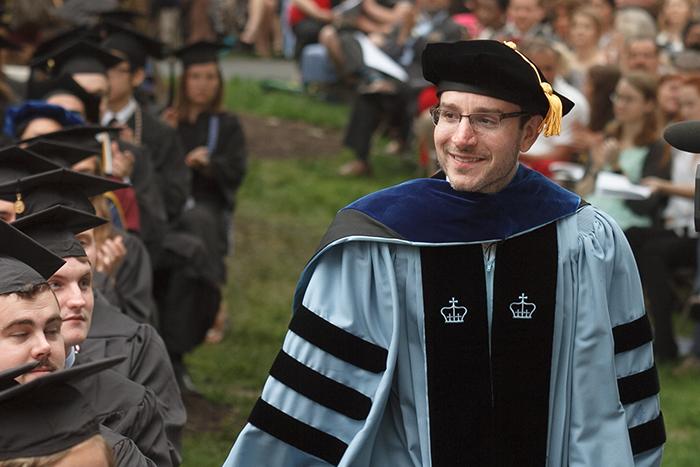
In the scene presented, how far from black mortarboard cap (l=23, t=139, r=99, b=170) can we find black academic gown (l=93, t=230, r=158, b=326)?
2.03 ft

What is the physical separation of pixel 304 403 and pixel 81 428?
1202 mm

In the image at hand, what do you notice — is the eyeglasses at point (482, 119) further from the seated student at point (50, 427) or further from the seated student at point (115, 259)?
the seated student at point (115, 259)

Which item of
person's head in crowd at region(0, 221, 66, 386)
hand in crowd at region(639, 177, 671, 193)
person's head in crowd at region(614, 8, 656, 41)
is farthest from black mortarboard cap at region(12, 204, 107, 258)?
person's head in crowd at region(614, 8, 656, 41)

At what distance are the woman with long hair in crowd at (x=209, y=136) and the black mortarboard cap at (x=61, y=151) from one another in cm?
357

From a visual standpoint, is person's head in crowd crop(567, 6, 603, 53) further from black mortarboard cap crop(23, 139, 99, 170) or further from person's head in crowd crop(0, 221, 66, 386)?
person's head in crowd crop(0, 221, 66, 386)

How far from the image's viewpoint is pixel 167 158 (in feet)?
31.1

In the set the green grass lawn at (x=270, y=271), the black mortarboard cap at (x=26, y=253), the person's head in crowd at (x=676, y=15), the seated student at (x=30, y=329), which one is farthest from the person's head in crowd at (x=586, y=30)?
the seated student at (x=30, y=329)

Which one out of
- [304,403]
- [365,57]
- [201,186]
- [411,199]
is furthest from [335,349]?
[365,57]

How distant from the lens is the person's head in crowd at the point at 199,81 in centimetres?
1048

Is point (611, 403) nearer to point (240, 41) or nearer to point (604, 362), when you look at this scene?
point (604, 362)

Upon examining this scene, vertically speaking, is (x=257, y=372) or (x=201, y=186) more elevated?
(x=201, y=186)

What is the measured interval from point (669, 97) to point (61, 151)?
5614mm

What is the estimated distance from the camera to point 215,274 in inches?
376

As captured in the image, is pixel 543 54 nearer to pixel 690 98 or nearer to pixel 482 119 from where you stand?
pixel 690 98
